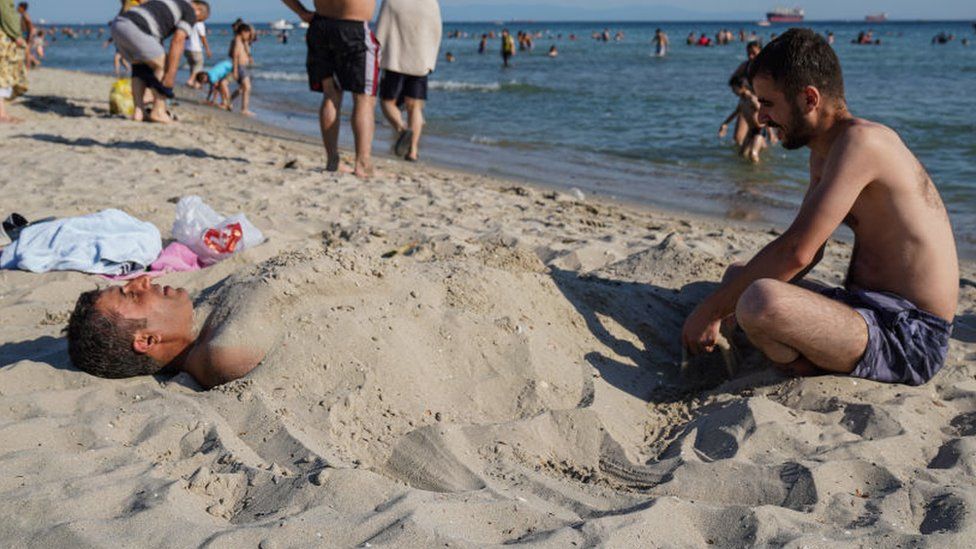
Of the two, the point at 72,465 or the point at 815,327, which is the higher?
the point at 815,327

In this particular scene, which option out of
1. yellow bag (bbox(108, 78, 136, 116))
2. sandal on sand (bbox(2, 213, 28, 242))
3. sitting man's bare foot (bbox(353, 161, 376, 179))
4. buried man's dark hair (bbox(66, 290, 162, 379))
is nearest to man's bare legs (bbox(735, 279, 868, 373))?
buried man's dark hair (bbox(66, 290, 162, 379))

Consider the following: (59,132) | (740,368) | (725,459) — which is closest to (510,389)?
(725,459)

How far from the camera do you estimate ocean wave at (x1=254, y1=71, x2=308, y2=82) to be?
21125 millimetres

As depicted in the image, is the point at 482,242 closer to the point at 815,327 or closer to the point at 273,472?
the point at 815,327

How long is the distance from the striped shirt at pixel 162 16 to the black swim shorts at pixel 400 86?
259 centimetres

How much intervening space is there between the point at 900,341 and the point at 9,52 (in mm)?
8853

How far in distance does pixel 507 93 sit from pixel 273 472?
53.1 feet

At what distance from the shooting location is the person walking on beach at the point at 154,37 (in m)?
8.31

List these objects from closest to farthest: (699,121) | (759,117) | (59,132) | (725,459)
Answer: (725,459)
(759,117)
(59,132)
(699,121)

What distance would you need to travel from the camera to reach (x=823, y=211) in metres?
2.88

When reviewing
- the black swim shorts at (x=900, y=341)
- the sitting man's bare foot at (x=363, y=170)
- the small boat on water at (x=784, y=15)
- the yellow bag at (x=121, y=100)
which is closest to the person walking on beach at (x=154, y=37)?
the yellow bag at (x=121, y=100)

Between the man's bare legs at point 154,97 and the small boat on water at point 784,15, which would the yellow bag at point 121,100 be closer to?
the man's bare legs at point 154,97

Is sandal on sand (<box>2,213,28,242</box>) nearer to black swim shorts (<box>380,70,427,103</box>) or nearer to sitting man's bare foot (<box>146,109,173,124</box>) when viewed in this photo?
black swim shorts (<box>380,70,427,103</box>)

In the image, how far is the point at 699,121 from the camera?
1270 cm
